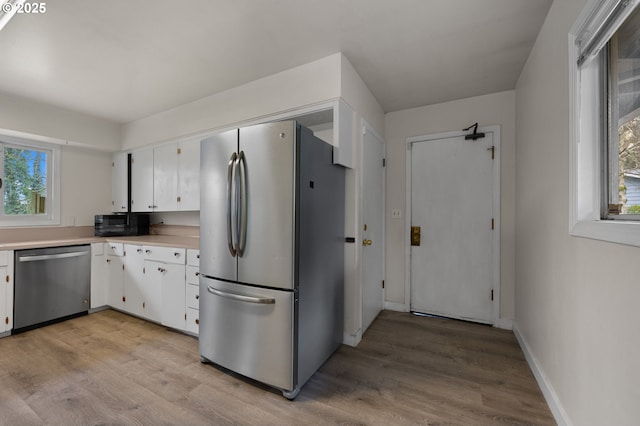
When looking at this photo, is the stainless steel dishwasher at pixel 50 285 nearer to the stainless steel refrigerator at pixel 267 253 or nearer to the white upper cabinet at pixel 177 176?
the white upper cabinet at pixel 177 176

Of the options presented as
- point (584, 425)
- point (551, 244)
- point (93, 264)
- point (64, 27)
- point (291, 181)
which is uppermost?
point (64, 27)

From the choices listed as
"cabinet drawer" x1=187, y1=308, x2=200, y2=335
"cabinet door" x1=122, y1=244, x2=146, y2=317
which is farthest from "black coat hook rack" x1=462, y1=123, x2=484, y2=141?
"cabinet door" x1=122, y1=244, x2=146, y2=317

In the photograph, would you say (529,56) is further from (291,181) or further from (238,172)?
(238,172)

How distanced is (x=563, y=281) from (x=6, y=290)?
464 cm

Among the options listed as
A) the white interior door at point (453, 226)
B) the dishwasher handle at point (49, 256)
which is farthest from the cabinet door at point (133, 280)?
the white interior door at point (453, 226)

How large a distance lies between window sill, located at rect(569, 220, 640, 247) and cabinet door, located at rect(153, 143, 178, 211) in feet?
12.1

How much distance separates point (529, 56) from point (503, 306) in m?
2.37

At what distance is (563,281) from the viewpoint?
1.49 metres

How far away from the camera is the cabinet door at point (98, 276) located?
127 inches

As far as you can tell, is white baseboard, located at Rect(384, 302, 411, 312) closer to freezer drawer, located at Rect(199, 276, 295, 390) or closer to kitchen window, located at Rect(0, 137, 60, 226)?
freezer drawer, located at Rect(199, 276, 295, 390)

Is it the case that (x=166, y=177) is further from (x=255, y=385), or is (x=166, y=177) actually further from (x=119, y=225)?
(x=255, y=385)

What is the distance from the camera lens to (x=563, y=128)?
146 centimetres

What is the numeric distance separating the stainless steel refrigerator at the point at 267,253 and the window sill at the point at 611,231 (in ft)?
4.82

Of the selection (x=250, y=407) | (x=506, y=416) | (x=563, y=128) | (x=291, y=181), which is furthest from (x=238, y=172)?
(x=506, y=416)
